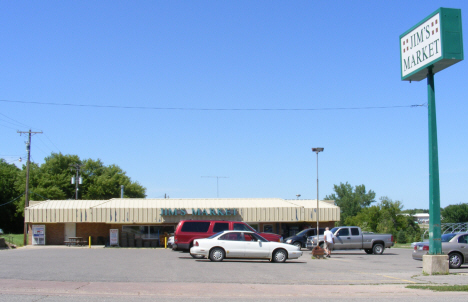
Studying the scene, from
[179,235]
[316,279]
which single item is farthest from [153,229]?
[316,279]

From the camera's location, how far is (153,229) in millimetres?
44750

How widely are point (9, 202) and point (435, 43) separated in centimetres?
7387

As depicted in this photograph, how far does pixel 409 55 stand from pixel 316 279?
887 centimetres

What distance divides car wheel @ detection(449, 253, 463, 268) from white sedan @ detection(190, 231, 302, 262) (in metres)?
6.80

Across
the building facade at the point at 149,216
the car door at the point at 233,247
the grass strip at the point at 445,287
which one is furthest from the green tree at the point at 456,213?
the grass strip at the point at 445,287

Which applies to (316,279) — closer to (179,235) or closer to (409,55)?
(409,55)

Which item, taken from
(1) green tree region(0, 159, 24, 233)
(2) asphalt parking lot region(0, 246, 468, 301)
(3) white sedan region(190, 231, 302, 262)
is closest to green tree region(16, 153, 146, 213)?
(1) green tree region(0, 159, 24, 233)

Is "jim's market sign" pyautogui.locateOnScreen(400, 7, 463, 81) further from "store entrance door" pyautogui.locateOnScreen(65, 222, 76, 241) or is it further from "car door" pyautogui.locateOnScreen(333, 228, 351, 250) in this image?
"store entrance door" pyautogui.locateOnScreen(65, 222, 76, 241)

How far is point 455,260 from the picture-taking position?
61.3 ft

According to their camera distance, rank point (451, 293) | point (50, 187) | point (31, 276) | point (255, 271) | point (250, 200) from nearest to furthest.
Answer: point (451, 293) → point (31, 276) → point (255, 271) → point (250, 200) → point (50, 187)

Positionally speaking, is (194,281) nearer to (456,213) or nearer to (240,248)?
(240,248)

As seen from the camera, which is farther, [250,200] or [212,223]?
[250,200]

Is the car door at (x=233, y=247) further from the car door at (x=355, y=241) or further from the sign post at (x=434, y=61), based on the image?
the car door at (x=355, y=241)

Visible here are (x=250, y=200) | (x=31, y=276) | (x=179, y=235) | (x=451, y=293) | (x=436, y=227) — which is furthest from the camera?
(x=250, y=200)
